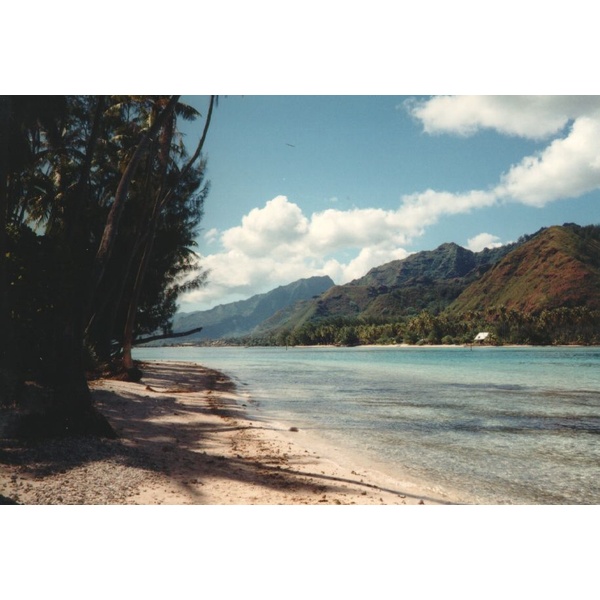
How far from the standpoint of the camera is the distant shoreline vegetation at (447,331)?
63081 mm

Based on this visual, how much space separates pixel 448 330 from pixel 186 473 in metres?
90.8

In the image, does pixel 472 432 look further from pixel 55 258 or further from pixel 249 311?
pixel 249 311

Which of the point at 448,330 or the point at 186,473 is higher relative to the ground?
the point at 448,330

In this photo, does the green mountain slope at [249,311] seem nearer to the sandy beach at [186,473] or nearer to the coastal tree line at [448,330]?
the coastal tree line at [448,330]

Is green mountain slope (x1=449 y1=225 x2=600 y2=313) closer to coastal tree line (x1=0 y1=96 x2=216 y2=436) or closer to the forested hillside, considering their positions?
the forested hillside

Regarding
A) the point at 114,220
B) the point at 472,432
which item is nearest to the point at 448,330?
the point at 472,432

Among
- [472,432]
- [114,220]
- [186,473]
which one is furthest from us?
[472,432]

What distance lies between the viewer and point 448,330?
9031cm

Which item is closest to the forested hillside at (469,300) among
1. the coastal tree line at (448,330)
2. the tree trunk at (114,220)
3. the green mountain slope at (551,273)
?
the green mountain slope at (551,273)

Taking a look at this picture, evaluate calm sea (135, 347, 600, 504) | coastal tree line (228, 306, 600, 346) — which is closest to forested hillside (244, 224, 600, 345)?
coastal tree line (228, 306, 600, 346)

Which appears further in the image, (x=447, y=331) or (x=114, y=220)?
(x=447, y=331)

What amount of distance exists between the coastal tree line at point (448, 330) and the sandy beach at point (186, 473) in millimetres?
49226
